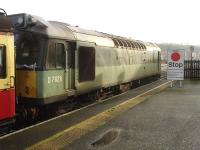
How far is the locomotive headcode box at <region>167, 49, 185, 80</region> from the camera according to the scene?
72.7 feet

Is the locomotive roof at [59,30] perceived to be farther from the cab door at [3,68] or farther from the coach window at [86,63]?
the cab door at [3,68]

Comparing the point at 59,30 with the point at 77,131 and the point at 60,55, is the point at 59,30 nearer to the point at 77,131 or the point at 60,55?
the point at 60,55

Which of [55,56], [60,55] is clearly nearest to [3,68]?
[55,56]

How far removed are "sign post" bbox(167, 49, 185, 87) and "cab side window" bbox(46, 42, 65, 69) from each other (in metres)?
12.0

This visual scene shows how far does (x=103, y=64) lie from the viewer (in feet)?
50.4

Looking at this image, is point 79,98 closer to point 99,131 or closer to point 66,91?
point 66,91

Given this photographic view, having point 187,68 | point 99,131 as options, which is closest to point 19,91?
point 99,131

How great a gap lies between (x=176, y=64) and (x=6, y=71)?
15.2 metres

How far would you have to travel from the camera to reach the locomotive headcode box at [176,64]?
22172mm

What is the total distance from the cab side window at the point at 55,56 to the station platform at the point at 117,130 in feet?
5.12

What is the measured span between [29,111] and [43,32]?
7.56 ft

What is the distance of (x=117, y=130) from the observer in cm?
959

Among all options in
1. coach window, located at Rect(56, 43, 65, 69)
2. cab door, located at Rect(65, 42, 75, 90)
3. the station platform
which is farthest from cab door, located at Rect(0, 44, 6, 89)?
cab door, located at Rect(65, 42, 75, 90)

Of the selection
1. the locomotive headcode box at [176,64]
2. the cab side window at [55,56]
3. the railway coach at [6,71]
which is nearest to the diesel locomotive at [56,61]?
the cab side window at [55,56]
